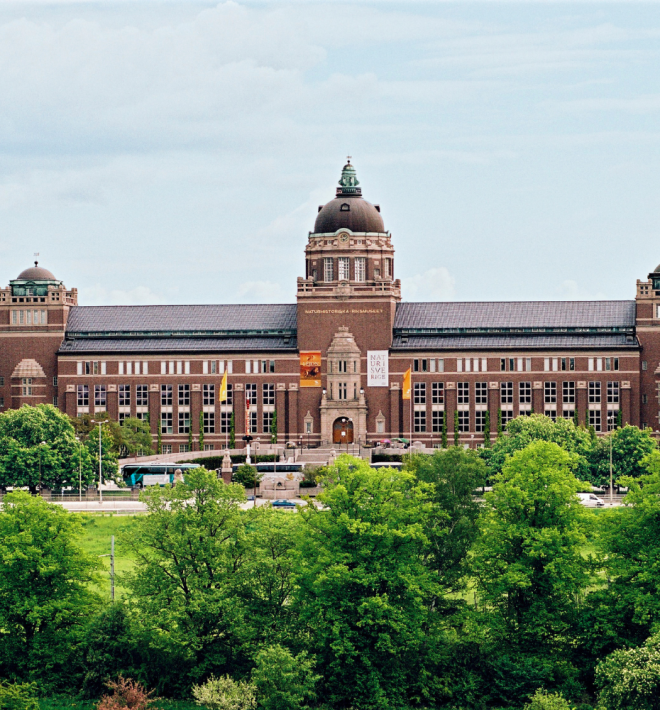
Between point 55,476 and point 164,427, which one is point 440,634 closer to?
point 55,476

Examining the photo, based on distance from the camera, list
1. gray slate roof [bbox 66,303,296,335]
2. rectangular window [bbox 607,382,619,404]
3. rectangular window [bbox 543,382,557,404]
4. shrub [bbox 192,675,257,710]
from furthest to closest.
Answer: gray slate roof [bbox 66,303,296,335], rectangular window [bbox 543,382,557,404], rectangular window [bbox 607,382,619,404], shrub [bbox 192,675,257,710]

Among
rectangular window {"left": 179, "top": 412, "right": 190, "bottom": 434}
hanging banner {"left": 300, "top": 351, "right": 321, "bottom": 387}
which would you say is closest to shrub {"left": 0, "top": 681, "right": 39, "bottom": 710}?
rectangular window {"left": 179, "top": 412, "right": 190, "bottom": 434}

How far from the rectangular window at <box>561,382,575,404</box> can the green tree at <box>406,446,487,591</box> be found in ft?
243

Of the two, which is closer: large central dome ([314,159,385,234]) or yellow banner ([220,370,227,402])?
yellow banner ([220,370,227,402])

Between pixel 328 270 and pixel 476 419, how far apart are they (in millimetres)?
20609

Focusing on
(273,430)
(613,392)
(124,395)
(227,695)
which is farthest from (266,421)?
(227,695)

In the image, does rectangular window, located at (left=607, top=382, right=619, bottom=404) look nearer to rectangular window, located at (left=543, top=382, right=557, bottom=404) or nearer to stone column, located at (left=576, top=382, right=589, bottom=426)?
stone column, located at (left=576, top=382, right=589, bottom=426)

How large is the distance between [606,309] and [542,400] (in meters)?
11.7

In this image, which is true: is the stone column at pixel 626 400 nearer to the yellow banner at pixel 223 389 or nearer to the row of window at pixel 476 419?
the row of window at pixel 476 419

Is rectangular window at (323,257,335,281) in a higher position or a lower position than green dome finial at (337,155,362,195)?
lower

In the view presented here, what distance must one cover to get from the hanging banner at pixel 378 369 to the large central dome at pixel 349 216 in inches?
505

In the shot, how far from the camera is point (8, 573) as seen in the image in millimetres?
81625

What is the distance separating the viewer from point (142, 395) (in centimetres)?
16525

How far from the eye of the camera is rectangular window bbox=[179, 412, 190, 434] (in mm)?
164250
